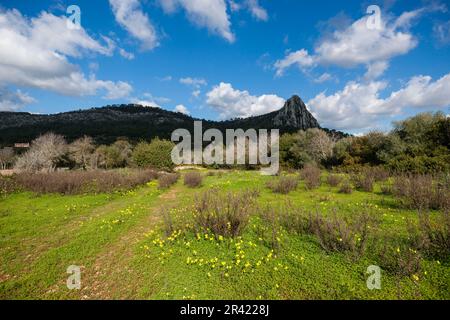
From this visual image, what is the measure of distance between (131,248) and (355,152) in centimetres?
3293

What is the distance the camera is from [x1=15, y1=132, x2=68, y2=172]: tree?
38.2 m

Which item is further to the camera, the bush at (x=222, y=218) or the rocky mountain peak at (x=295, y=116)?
the rocky mountain peak at (x=295, y=116)

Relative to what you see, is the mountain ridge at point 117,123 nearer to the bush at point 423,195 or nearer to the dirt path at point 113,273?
the bush at point 423,195

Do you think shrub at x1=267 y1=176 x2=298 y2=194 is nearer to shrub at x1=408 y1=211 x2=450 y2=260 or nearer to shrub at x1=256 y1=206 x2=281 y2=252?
shrub at x1=256 y1=206 x2=281 y2=252

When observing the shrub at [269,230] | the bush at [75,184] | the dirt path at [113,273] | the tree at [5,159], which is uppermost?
the tree at [5,159]

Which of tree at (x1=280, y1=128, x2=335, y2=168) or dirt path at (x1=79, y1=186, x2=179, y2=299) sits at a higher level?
tree at (x1=280, y1=128, x2=335, y2=168)

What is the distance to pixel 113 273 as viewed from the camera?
523 centimetres

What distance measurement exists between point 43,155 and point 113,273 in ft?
150

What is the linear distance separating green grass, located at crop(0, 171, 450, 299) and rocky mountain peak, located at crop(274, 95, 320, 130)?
84053 mm

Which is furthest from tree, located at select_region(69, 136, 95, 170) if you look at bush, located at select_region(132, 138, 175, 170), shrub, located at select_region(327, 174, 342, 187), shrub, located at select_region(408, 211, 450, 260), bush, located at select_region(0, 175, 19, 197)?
shrub, located at select_region(408, 211, 450, 260)

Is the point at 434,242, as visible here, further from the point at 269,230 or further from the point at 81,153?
the point at 81,153

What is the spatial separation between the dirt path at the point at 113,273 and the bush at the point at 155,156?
2663 centimetres

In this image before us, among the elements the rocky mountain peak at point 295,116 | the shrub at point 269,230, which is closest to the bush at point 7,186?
the shrub at point 269,230

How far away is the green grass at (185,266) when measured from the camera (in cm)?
425
